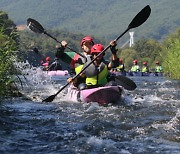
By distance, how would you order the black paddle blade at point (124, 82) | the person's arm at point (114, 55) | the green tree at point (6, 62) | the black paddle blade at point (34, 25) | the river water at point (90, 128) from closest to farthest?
1. the river water at point (90, 128)
2. the green tree at point (6, 62)
3. the person's arm at point (114, 55)
4. the black paddle blade at point (124, 82)
5. the black paddle blade at point (34, 25)

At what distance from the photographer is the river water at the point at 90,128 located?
5.30 m

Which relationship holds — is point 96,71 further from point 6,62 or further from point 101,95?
point 6,62

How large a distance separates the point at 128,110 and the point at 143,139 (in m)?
2.91

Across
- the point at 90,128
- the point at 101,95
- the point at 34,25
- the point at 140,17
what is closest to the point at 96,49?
the point at 101,95

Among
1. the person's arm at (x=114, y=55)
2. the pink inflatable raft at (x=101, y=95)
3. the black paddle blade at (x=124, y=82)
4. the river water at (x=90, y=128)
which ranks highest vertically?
the person's arm at (x=114, y=55)

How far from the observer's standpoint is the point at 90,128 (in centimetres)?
640

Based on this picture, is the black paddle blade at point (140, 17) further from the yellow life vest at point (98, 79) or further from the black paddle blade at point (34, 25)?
the black paddle blade at point (34, 25)

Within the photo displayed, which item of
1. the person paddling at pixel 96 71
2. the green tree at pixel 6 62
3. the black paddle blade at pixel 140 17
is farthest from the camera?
the black paddle blade at pixel 140 17

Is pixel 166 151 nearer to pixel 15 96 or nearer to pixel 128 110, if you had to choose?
pixel 128 110

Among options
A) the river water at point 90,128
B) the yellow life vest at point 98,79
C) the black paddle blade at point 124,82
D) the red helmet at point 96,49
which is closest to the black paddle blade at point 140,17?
the red helmet at point 96,49

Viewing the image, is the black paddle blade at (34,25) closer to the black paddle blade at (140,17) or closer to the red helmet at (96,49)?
the red helmet at (96,49)

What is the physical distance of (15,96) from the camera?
1033 centimetres

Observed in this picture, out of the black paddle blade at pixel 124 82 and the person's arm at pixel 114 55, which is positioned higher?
the person's arm at pixel 114 55

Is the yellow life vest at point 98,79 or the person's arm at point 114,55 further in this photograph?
the yellow life vest at point 98,79
